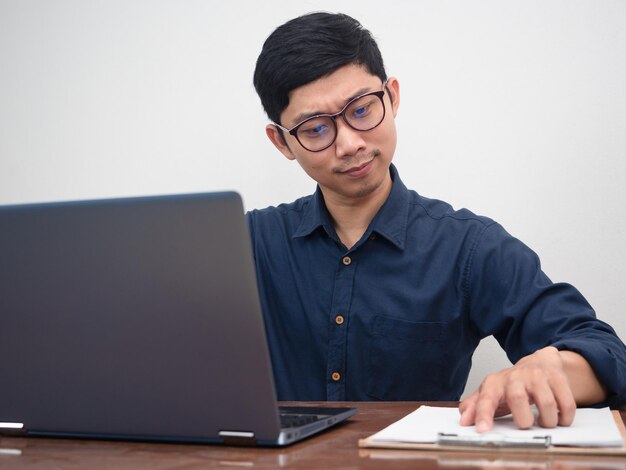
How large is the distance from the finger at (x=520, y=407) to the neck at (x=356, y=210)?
80 cm

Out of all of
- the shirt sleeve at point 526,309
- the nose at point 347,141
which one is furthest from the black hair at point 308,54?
the shirt sleeve at point 526,309

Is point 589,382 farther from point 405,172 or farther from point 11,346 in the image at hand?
point 405,172

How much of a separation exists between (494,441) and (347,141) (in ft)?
2.63

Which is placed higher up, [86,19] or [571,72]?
[86,19]

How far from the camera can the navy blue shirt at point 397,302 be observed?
61.4 inches

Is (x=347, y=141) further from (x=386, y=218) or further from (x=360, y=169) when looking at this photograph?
(x=386, y=218)

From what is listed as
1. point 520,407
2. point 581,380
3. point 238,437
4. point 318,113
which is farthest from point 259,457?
point 318,113

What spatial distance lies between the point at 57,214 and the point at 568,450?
24.1 inches

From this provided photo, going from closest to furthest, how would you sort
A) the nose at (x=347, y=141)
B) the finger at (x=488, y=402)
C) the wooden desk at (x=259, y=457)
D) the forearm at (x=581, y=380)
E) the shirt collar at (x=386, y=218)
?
the wooden desk at (x=259, y=457) → the finger at (x=488, y=402) → the forearm at (x=581, y=380) → the nose at (x=347, y=141) → the shirt collar at (x=386, y=218)

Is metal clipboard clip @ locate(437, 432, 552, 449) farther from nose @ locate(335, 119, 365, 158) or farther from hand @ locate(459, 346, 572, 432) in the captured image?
nose @ locate(335, 119, 365, 158)

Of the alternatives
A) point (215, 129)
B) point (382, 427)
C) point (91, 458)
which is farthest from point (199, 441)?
point (215, 129)

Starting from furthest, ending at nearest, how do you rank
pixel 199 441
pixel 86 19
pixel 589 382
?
→ pixel 86 19 → pixel 589 382 → pixel 199 441

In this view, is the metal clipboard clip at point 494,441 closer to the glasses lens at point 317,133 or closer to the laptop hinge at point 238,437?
the laptop hinge at point 238,437

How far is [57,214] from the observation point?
2.96 ft
